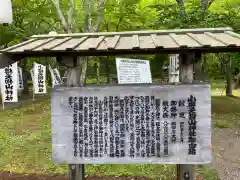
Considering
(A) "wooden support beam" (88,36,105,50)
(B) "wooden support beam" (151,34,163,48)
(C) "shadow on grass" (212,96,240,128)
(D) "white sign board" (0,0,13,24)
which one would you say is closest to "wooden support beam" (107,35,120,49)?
(A) "wooden support beam" (88,36,105,50)

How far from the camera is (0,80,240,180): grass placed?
705 centimetres

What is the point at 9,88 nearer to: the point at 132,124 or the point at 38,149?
the point at 38,149

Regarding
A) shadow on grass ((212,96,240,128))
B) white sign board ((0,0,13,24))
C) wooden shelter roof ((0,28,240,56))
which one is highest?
white sign board ((0,0,13,24))

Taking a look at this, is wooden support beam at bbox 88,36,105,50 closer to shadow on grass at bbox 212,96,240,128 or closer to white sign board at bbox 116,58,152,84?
white sign board at bbox 116,58,152,84

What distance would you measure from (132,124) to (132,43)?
1104 mm

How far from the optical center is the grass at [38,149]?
7.05 meters

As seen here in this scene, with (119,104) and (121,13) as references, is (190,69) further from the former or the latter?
(121,13)

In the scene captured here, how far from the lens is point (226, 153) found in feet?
27.6

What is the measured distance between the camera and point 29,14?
16.1 m

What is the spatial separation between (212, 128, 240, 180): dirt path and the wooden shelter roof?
387 centimetres

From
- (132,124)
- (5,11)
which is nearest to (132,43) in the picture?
(132,124)

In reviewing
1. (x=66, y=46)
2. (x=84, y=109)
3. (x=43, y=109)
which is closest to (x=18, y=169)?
(x=84, y=109)

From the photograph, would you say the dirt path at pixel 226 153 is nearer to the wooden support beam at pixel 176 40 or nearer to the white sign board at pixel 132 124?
the white sign board at pixel 132 124

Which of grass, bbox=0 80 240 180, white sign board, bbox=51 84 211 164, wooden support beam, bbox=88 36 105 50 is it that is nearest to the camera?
wooden support beam, bbox=88 36 105 50
